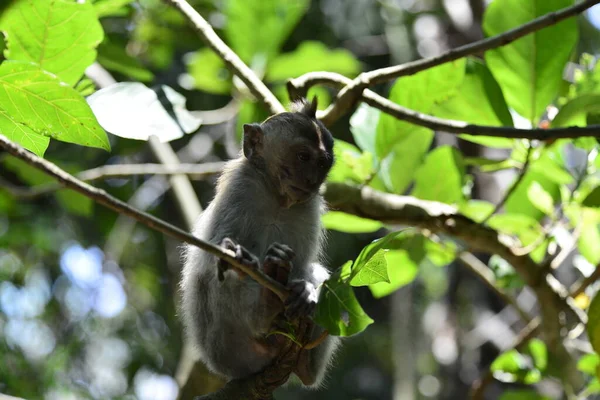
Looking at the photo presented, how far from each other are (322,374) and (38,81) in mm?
1853

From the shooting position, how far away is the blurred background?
496 centimetres

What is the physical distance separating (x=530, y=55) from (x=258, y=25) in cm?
194

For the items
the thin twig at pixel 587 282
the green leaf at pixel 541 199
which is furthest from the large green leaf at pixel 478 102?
the thin twig at pixel 587 282

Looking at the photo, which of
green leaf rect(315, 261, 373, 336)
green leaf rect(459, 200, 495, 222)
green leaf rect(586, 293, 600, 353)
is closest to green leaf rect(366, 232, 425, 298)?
green leaf rect(459, 200, 495, 222)

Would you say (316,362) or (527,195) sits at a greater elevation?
(527,195)

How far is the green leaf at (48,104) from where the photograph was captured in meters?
2.16

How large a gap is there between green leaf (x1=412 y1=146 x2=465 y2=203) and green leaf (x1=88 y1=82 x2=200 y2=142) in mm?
1384

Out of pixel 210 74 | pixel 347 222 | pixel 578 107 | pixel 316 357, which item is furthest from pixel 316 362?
pixel 210 74

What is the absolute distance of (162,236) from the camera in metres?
6.85

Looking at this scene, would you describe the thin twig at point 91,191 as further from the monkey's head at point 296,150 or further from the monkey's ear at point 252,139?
the monkey's ear at point 252,139

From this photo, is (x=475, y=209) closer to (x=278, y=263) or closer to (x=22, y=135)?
(x=278, y=263)

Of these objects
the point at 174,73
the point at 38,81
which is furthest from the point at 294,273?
the point at 174,73

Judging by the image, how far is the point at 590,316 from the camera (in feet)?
9.87

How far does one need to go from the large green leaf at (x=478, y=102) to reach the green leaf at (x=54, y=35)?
1599mm
